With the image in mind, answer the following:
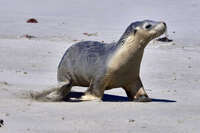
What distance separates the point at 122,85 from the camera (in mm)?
10203

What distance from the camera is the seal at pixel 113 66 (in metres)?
9.91

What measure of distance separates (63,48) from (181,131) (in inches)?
334

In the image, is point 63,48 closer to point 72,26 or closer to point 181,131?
point 72,26

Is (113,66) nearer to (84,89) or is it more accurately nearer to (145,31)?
(145,31)

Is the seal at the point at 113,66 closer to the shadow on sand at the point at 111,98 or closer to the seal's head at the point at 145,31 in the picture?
the seal's head at the point at 145,31

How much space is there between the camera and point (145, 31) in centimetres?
986

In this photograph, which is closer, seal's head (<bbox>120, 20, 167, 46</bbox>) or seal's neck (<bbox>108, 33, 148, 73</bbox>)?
seal's head (<bbox>120, 20, 167, 46</bbox>)

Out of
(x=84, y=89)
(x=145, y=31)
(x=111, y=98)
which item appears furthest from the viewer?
(x=84, y=89)

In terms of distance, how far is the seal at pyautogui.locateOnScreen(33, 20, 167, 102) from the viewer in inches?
390

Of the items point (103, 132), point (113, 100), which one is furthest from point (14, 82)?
point (103, 132)

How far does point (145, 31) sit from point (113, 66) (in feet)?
2.09

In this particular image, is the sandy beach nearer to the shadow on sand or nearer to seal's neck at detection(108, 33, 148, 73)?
the shadow on sand

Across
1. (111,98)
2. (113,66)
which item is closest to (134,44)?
(113,66)

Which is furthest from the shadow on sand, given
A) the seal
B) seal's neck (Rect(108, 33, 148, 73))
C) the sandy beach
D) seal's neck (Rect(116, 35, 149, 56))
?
seal's neck (Rect(116, 35, 149, 56))
